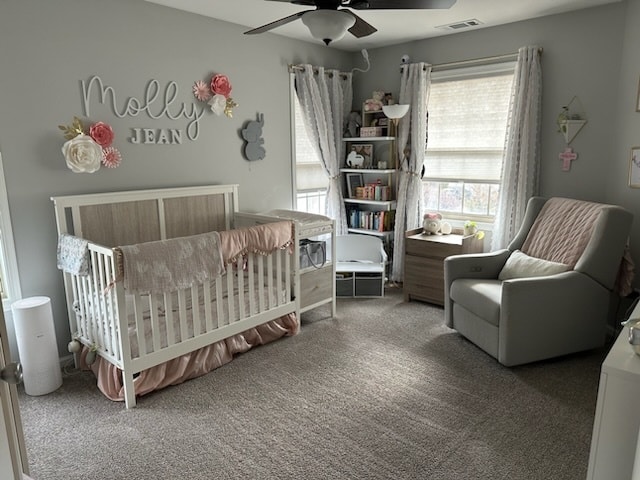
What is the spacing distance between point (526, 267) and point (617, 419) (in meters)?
1.83

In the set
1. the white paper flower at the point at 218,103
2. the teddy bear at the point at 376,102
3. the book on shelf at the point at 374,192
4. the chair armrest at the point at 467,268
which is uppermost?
the teddy bear at the point at 376,102

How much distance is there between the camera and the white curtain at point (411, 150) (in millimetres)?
4203

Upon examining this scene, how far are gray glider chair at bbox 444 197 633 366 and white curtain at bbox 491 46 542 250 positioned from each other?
0.50 m

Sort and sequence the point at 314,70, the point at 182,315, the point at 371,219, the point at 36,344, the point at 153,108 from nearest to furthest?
the point at 36,344 → the point at 182,315 → the point at 153,108 → the point at 314,70 → the point at 371,219

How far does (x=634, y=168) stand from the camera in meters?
3.10

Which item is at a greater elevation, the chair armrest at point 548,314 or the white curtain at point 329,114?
the white curtain at point 329,114

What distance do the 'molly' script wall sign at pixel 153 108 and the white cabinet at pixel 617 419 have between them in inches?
117

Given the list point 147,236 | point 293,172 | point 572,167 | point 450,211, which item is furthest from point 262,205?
point 572,167

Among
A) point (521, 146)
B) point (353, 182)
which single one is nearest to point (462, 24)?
point (521, 146)

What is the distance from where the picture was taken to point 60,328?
2.90 m

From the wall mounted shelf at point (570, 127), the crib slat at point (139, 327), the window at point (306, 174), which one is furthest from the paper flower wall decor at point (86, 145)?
the wall mounted shelf at point (570, 127)

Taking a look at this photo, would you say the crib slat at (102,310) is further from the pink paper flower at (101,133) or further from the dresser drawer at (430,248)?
the dresser drawer at (430,248)

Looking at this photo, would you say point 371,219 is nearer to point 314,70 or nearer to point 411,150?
point 411,150

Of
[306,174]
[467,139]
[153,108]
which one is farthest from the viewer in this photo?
[306,174]
